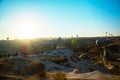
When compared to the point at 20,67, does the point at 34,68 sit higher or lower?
higher

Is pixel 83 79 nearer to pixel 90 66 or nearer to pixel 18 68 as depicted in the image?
pixel 18 68

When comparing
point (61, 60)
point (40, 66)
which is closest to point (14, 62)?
point (40, 66)

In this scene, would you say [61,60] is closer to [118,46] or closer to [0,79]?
[0,79]

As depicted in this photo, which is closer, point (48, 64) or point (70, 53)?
point (48, 64)

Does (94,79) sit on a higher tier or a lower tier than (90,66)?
higher

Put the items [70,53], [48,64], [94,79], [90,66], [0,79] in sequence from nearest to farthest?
[94,79]
[0,79]
[48,64]
[90,66]
[70,53]

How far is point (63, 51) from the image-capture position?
55.2 meters

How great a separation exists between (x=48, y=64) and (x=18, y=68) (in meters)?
7.79

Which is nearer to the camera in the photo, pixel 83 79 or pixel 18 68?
pixel 83 79

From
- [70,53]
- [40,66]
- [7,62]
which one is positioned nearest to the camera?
[40,66]

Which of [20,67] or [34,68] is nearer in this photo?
[34,68]

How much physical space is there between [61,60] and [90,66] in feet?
24.6

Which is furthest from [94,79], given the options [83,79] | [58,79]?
[58,79]

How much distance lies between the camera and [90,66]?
4512 cm
